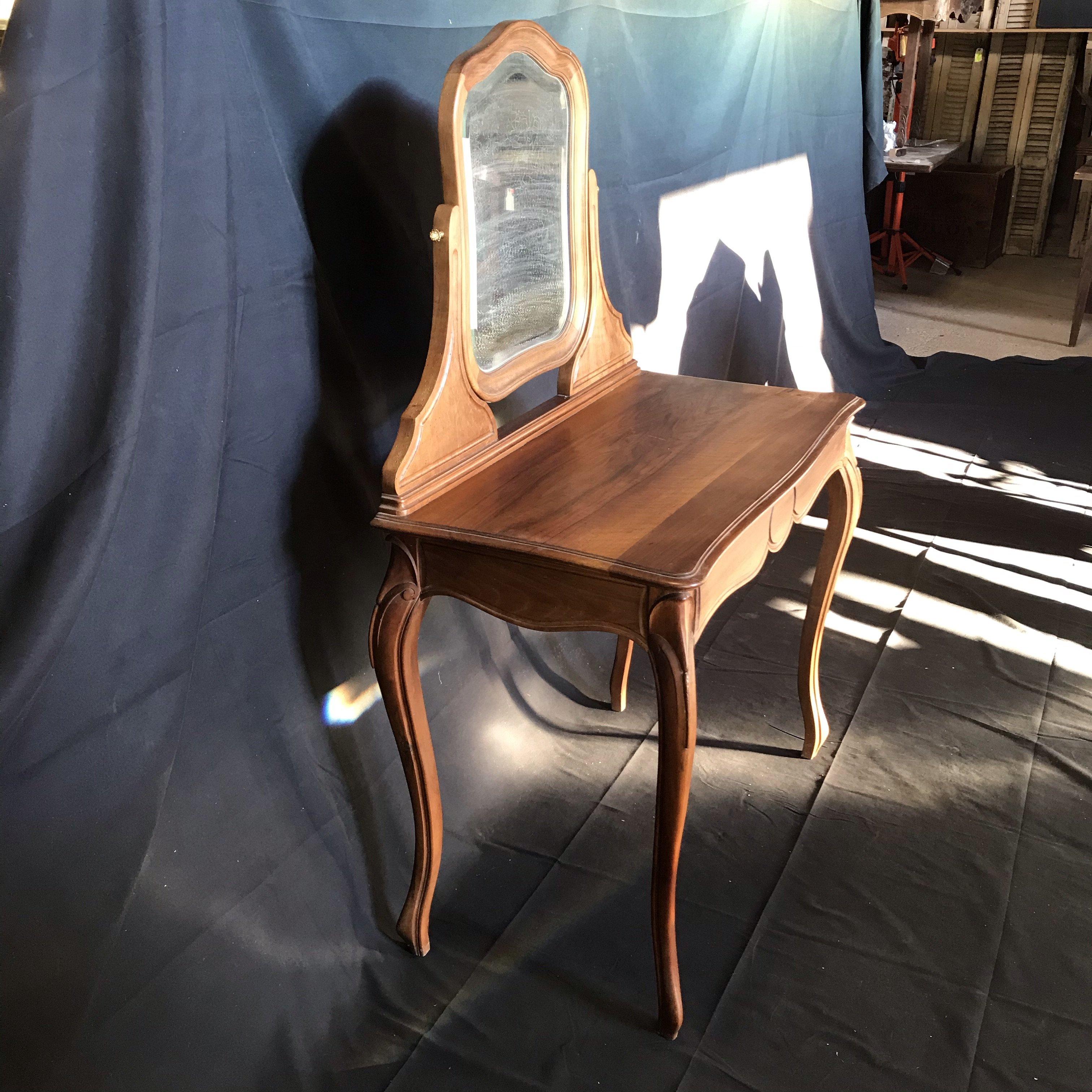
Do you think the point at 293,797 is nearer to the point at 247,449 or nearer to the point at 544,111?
the point at 247,449

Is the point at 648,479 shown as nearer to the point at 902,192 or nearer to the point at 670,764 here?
the point at 670,764

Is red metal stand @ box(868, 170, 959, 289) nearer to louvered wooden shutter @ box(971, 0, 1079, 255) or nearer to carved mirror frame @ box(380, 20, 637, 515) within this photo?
louvered wooden shutter @ box(971, 0, 1079, 255)

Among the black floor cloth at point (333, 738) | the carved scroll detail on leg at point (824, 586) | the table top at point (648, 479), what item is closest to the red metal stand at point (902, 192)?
the black floor cloth at point (333, 738)

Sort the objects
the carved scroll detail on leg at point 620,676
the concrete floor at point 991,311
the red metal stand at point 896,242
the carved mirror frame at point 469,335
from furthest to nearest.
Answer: the red metal stand at point 896,242, the concrete floor at point 991,311, the carved scroll detail on leg at point 620,676, the carved mirror frame at point 469,335

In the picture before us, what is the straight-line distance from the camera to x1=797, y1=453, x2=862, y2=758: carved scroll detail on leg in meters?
1.70

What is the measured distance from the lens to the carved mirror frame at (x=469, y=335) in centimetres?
123

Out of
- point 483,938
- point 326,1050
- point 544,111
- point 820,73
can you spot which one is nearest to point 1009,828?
point 483,938

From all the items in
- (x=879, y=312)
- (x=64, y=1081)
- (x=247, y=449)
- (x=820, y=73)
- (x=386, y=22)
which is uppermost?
(x=386, y=22)

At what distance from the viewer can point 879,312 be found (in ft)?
15.9

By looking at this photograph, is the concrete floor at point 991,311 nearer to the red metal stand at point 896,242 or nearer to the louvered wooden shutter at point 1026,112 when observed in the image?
the red metal stand at point 896,242

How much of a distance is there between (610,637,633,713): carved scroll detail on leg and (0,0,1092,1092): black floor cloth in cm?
3

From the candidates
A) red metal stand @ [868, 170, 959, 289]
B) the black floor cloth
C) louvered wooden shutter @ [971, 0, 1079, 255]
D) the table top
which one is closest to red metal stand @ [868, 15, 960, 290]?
red metal stand @ [868, 170, 959, 289]

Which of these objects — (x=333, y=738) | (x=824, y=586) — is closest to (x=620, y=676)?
(x=824, y=586)

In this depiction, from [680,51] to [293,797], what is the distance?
6.03ft
